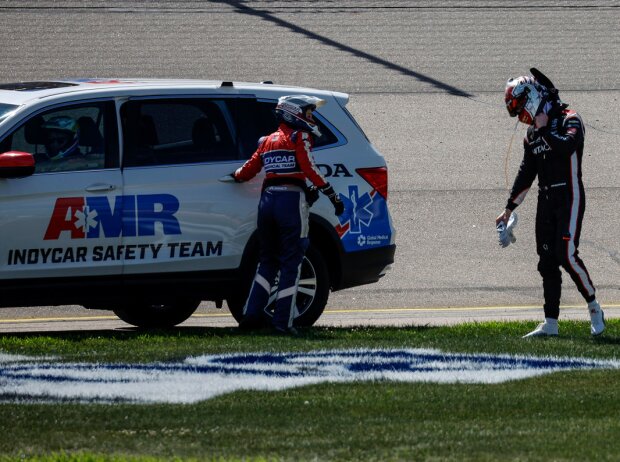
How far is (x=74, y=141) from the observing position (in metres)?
9.95

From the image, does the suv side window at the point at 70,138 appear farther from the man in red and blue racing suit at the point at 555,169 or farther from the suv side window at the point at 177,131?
the man in red and blue racing suit at the point at 555,169

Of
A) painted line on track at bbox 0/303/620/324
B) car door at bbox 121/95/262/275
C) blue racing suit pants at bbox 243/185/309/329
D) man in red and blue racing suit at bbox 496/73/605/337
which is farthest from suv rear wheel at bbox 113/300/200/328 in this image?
man in red and blue racing suit at bbox 496/73/605/337

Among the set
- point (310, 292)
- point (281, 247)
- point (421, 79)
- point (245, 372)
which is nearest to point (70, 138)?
point (281, 247)

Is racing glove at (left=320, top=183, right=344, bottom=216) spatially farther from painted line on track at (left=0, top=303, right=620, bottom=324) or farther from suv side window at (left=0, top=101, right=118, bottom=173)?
painted line on track at (left=0, top=303, right=620, bottom=324)

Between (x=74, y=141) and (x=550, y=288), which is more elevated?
(x=74, y=141)

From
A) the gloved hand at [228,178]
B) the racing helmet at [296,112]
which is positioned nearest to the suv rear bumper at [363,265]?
the gloved hand at [228,178]

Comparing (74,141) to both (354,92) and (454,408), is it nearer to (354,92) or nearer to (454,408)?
(454,408)

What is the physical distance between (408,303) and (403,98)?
8.21m

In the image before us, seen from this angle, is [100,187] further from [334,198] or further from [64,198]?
[334,198]

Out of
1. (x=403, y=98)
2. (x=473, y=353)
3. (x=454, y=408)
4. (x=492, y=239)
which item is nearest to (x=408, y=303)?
(x=492, y=239)

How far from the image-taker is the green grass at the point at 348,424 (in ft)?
19.4

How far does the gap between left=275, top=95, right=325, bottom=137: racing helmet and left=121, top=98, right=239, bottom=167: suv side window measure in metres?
0.61

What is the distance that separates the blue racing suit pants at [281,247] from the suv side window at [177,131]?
0.60 m

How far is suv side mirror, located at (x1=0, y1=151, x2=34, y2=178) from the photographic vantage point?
9516 mm
